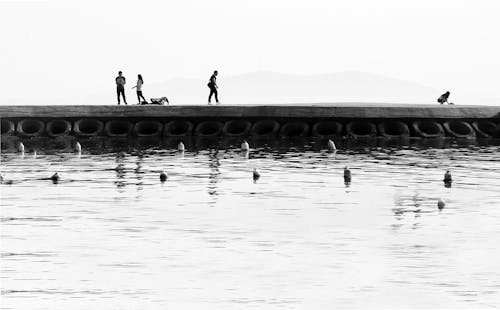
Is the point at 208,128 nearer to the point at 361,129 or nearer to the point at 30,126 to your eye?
the point at 361,129

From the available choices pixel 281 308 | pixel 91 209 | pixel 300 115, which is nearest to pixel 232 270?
pixel 281 308

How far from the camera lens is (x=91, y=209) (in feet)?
100

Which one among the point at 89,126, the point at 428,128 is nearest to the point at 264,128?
the point at 428,128

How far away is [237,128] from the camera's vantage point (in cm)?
6144

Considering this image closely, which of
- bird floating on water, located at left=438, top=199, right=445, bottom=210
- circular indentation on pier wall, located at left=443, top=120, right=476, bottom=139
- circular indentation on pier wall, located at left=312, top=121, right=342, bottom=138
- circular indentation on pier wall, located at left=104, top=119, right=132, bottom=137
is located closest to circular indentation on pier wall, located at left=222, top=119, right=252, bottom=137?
circular indentation on pier wall, located at left=312, top=121, right=342, bottom=138

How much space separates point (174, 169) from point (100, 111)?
19394 millimetres

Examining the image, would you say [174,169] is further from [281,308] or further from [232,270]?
[281,308]

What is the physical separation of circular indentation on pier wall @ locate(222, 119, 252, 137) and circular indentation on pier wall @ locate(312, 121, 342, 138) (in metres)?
3.53

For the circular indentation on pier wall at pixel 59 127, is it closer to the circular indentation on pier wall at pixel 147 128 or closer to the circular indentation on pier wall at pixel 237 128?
the circular indentation on pier wall at pixel 147 128

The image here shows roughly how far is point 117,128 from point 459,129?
1832 cm

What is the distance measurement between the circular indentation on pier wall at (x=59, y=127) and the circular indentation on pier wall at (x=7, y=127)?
6.22 feet

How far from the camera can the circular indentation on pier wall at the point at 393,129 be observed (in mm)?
59625

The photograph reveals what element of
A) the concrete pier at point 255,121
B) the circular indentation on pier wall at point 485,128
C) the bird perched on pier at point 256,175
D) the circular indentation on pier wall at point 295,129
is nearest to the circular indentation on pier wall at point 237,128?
the concrete pier at point 255,121

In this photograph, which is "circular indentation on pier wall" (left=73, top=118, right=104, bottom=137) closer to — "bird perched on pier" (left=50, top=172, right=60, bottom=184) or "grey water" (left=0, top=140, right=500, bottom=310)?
"grey water" (left=0, top=140, right=500, bottom=310)
